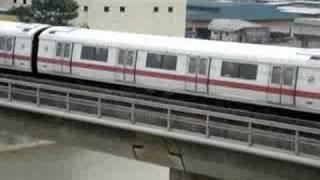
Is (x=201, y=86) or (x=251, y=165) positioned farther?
(x=201, y=86)

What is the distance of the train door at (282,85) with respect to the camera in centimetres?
1669

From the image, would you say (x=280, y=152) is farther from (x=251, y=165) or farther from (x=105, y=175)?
(x=105, y=175)

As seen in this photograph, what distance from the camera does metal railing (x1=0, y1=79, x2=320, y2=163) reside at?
14.4 metres

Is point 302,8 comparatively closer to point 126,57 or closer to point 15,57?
point 15,57

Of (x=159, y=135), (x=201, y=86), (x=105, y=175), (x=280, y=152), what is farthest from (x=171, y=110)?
(x=105, y=175)

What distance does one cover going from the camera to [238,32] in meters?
99.1

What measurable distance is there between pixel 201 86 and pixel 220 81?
0.56 meters

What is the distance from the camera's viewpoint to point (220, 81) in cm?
1808

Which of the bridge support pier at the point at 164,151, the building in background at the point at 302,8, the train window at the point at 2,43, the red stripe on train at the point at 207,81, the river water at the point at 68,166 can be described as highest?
the train window at the point at 2,43

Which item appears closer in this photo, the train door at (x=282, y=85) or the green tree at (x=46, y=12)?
the train door at (x=282, y=85)

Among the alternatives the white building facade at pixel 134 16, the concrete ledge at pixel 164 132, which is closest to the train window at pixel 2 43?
the concrete ledge at pixel 164 132

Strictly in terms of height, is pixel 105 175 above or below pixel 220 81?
below

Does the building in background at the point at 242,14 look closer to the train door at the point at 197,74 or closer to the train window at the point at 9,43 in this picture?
the train window at the point at 9,43

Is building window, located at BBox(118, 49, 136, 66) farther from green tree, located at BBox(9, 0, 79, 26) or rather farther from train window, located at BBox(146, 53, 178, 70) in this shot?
green tree, located at BBox(9, 0, 79, 26)
